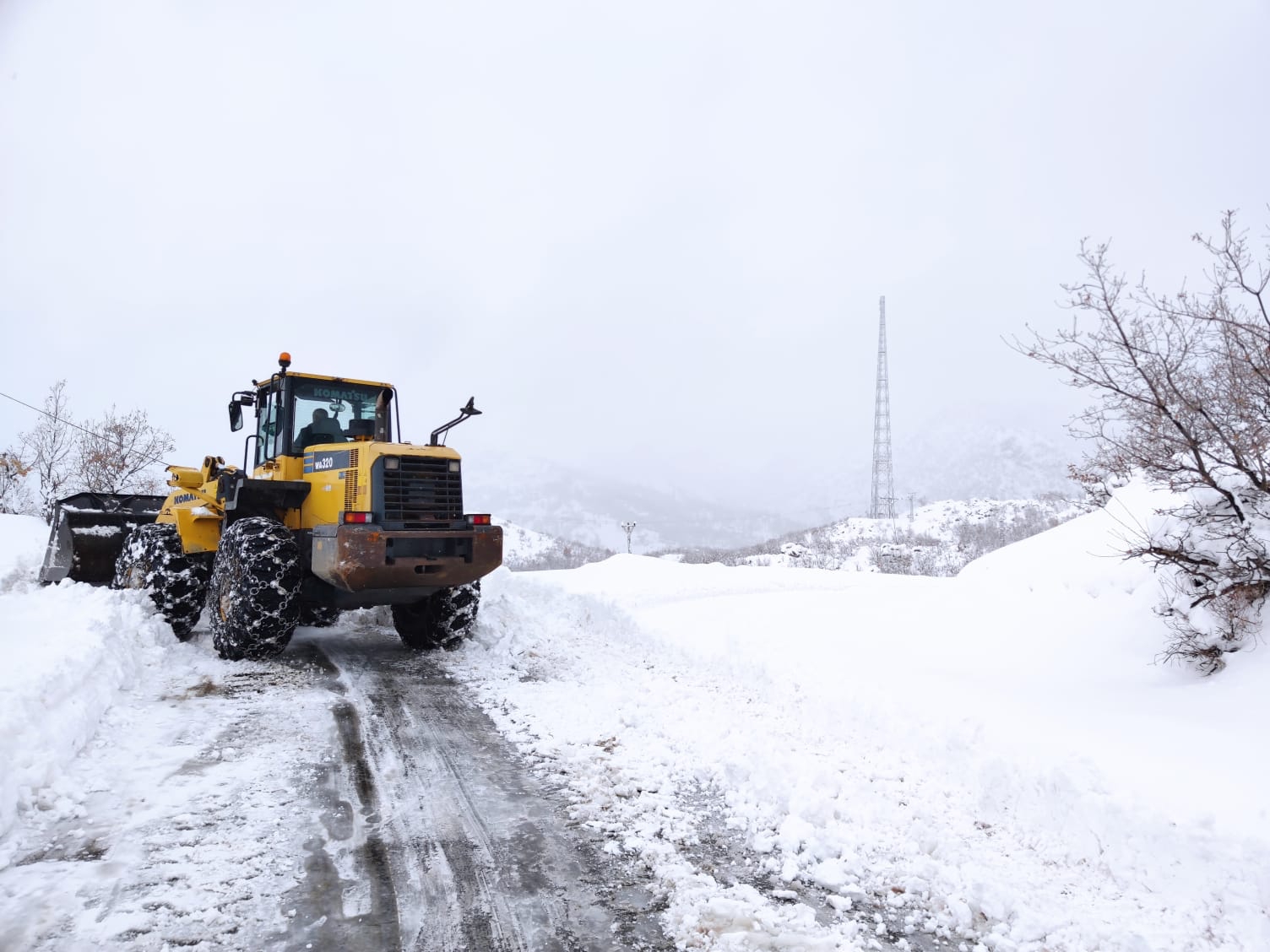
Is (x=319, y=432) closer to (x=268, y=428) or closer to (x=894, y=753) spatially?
(x=268, y=428)

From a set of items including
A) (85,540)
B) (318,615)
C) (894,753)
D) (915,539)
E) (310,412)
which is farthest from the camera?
(915,539)

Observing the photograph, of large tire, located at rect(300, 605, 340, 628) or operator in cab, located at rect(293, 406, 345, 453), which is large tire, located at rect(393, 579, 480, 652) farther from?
operator in cab, located at rect(293, 406, 345, 453)

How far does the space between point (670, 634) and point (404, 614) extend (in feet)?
11.0

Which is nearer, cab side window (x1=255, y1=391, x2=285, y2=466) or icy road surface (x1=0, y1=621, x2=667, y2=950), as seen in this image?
icy road surface (x1=0, y1=621, x2=667, y2=950)

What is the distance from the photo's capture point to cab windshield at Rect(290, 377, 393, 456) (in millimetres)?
8609

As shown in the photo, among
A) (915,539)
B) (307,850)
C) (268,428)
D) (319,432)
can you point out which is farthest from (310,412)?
(915,539)

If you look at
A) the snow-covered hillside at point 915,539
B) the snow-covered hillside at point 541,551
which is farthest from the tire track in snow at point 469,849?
the snow-covered hillside at point 541,551

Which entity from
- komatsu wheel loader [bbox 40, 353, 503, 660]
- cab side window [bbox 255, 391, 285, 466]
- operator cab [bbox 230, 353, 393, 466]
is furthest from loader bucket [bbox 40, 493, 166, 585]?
operator cab [bbox 230, 353, 393, 466]

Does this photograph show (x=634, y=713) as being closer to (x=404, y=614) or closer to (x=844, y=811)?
(x=844, y=811)

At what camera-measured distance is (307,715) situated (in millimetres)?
6000

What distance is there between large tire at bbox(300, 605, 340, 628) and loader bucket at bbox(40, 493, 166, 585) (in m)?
3.67

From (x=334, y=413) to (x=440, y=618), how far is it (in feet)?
9.08

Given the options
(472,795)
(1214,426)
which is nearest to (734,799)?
(472,795)

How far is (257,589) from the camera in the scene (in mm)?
7414
